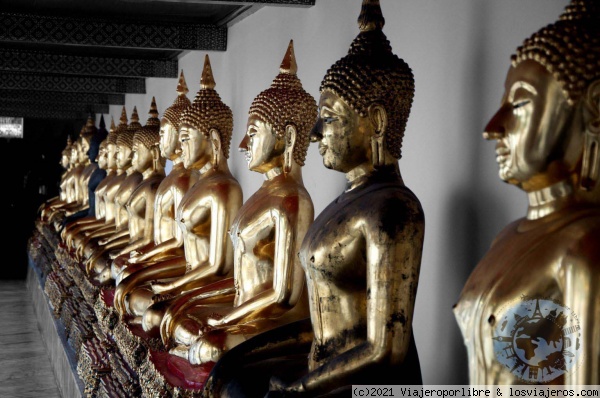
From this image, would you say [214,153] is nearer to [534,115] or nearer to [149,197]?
[149,197]

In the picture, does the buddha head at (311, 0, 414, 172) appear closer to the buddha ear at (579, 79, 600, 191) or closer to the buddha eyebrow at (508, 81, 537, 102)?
the buddha eyebrow at (508, 81, 537, 102)

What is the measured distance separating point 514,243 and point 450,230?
949 mm

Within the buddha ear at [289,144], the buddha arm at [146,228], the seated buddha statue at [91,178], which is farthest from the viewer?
the seated buddha statue at [91,178]

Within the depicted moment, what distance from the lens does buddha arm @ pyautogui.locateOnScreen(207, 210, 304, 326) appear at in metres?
2.83

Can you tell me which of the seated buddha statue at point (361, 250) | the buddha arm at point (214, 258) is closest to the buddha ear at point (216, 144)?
the buddha arm at point (214, 258)

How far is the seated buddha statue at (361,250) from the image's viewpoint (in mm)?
1992

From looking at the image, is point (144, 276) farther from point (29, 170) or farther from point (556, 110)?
point (29, 170)

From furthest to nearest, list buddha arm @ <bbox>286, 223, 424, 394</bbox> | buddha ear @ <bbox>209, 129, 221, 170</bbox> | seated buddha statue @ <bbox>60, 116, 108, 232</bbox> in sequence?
seated buddha statue @ <bbox>60, 116, 108, 232</bbox> → buddha ear @ <bbox>209, 129, 221, 170</bbox> → buddha arm @ <bbox>286, 223, 424, 394</bbox>

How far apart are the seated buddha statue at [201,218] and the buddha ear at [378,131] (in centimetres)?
150

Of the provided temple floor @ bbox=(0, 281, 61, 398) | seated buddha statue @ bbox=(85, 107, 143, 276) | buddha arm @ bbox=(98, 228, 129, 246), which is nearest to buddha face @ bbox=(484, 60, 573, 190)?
seated buddha statue @ bbox=(85, 107, 143, 276)

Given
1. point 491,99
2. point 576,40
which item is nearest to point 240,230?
point 491,99

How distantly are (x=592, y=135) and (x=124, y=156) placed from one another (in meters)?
4.74

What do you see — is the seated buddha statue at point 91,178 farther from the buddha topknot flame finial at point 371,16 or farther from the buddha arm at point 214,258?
the buddha topknot flame finial at point 371,16

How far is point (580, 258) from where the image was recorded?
1.42 meters
